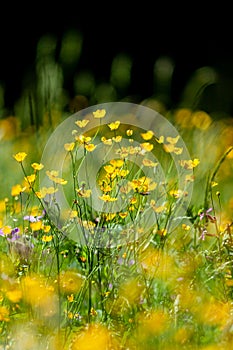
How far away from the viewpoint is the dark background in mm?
4906

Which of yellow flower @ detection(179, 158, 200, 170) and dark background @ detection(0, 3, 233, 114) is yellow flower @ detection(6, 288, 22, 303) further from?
dark background @ detection(0, 3, 233, 114)

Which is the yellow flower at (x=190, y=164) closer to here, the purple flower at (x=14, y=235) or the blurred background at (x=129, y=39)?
the purple flower at (x=14, y=235)

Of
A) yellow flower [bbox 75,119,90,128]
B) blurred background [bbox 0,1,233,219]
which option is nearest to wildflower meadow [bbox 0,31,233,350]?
yellow flower [bbox 75,119,90,128]

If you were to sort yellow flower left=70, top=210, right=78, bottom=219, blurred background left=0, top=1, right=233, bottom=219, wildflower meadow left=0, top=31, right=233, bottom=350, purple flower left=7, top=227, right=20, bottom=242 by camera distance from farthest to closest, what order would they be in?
blurred background left=0, top=1, right=233, bottom=219 < purple flower left=7, top=227, right=20, bottom=242 < yellow flower left=70, top=210, right=78, bottom=219 < wildflower meadow left=0, top=31, right=233, bottom=350

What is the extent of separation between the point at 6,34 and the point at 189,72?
123 centimetres

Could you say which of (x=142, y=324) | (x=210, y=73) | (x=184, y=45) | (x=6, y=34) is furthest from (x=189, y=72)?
(x=142, y=324)

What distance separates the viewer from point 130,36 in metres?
5.03

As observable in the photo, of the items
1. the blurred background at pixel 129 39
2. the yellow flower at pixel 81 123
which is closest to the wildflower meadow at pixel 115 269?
the yellow flower at pixel 81 123

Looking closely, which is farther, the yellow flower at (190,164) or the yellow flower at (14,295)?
the yellow flower at (190,164)

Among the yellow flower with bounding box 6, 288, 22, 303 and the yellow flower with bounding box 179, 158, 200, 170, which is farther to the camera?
the yellow flower with bounding box 179, 158, 200, 170

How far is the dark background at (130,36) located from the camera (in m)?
4.91

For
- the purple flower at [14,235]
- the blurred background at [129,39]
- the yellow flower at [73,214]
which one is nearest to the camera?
the yellow flower at [73,214]

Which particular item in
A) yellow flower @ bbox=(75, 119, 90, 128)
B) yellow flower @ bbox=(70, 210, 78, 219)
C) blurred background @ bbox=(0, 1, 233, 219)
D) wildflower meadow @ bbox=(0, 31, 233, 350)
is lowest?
blurred background @ bbox=(0, 1, 233, 219)

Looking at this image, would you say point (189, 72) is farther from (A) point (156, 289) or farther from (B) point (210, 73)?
(A) point (156, 289)
